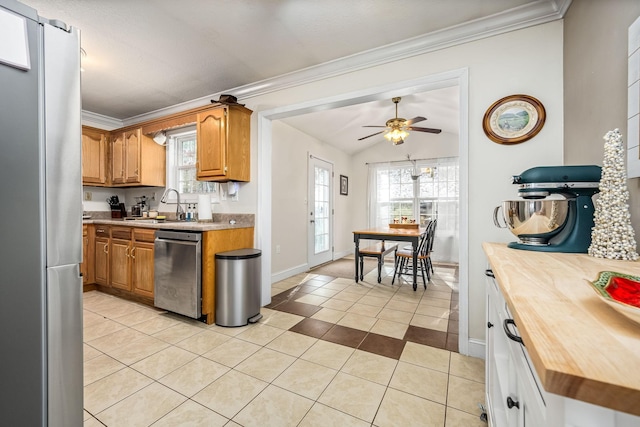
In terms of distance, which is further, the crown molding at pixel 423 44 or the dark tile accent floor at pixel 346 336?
the dark tile accent floor at pixel 346 336

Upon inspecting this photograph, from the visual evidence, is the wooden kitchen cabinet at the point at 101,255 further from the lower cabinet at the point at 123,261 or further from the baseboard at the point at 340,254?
the baseboard at the point at 340,254

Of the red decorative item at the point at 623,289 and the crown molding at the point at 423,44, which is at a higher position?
the crown molding at the point at 423,44

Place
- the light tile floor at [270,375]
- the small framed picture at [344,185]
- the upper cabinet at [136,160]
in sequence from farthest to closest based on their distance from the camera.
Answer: the small framed picture at [344,185] → the upper cabinet at [136,160] → the light tile floor at [270,375]

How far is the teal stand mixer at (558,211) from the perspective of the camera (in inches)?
44.9

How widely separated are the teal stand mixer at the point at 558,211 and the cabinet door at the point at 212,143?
263 centimetres

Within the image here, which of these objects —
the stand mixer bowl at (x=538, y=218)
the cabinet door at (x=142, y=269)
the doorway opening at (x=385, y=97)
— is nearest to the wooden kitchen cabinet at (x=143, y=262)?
the cabinet door at (x=142, y=269)

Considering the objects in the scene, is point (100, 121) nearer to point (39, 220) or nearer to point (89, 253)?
point (89, 253)

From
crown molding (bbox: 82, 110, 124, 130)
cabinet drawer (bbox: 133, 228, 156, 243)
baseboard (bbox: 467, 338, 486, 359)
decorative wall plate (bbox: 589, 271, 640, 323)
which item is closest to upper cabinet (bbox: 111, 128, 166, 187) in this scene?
crown molding (bbox: 82, 110, 124, 130)

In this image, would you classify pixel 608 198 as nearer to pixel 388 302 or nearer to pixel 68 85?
pixel 68 85

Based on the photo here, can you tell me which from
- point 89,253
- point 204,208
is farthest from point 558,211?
point 89,253

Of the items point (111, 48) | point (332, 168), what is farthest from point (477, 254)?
point (332, 168)

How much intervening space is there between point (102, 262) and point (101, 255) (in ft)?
0.29

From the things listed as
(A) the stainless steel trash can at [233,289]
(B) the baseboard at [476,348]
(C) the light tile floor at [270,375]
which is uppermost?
(A) the stainless steel trash can at [233,289]

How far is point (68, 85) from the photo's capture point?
767 mm
